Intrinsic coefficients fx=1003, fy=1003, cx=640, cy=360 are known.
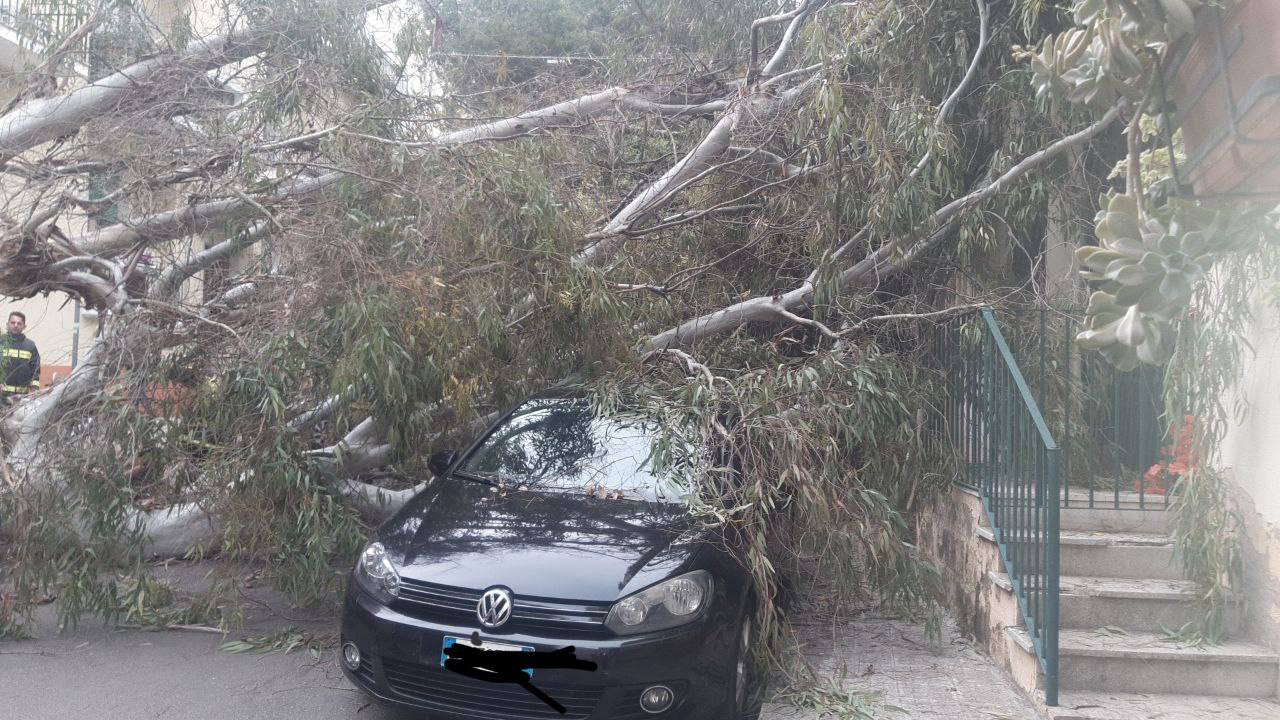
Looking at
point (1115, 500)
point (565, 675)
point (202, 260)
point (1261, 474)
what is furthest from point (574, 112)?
point (1261, 474)

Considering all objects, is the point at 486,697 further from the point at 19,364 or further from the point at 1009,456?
the point at 19,364

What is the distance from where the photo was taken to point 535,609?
426cm

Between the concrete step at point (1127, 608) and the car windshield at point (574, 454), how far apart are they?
2184 millimetres

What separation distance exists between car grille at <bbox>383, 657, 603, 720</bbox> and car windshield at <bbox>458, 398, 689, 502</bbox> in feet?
4.08

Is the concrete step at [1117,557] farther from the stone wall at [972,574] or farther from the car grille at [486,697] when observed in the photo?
the car grille at [486,697]

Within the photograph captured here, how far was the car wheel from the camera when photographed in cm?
446

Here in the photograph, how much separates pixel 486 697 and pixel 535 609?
0.40 metres

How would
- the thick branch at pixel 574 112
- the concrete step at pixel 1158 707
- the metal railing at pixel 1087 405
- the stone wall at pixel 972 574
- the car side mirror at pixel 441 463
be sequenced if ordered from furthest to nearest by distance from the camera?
1. the thick branch at pixel 574 112
2. the metal railing at pixel 1087 405
3. the car side mirror at pixel 441 463
4. the stone wall at pixel 972 574
5. the concrete step at pixel 1158 707

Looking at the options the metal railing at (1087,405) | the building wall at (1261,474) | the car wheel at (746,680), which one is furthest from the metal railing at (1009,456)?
the car wheel at (746,680)

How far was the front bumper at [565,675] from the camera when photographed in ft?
13.5

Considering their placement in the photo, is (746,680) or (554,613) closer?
(554,613)

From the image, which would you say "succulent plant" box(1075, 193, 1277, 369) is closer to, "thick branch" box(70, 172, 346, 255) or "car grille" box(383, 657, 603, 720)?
"car grille" box(383, 657, 603, 720)

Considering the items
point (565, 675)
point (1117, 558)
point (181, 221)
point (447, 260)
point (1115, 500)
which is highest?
point (181, 221)

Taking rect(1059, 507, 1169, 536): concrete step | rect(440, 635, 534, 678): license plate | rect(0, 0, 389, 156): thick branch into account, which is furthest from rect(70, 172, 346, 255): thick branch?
rect(1059, 507, 1169, 536): concrete step
